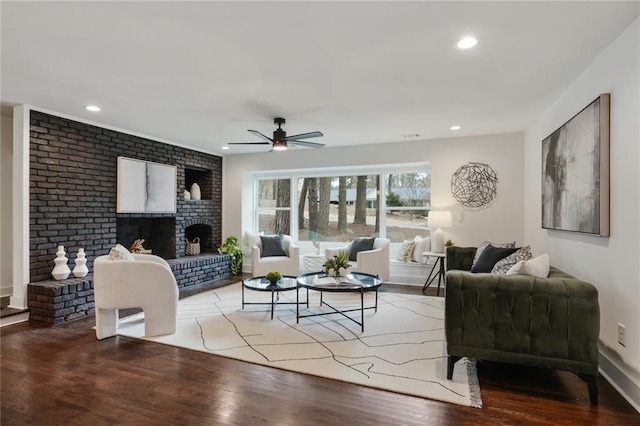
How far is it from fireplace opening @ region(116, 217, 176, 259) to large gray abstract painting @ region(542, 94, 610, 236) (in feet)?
17.9

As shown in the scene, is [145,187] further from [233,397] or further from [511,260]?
[511,260]

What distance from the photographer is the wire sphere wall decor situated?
5.26 meters

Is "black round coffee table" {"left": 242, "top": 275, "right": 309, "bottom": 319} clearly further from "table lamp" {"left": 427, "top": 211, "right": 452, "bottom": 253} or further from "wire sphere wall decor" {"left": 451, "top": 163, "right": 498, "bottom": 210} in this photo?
"wire sphere wall decor" {"left": 451, "top": 163, "right": 498, "bottom": 210}

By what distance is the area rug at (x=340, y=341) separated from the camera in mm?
2490

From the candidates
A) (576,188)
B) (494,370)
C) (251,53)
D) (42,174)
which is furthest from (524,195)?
(42,174)

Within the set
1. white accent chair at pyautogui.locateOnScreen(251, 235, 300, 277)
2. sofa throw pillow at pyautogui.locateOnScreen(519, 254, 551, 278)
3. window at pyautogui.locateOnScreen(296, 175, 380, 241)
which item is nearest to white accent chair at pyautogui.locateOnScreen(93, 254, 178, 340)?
white accent chair at pyautogui.locateOnScreen(251, 235, 300, 277)

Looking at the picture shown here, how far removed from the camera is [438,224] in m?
5.17

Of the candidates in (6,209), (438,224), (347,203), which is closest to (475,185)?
(438,224)

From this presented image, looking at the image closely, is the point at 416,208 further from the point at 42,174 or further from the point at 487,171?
the point at 42,174

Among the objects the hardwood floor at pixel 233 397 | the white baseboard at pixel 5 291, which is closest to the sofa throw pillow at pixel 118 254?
the hardwood floor at pixel 233 397

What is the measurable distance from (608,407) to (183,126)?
16.9 ft

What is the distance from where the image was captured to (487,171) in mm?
5281

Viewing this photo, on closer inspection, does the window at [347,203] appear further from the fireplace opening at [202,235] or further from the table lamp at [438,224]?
the fireplace opening at [202,235]

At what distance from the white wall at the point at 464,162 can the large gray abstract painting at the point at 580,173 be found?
1.47 meters
